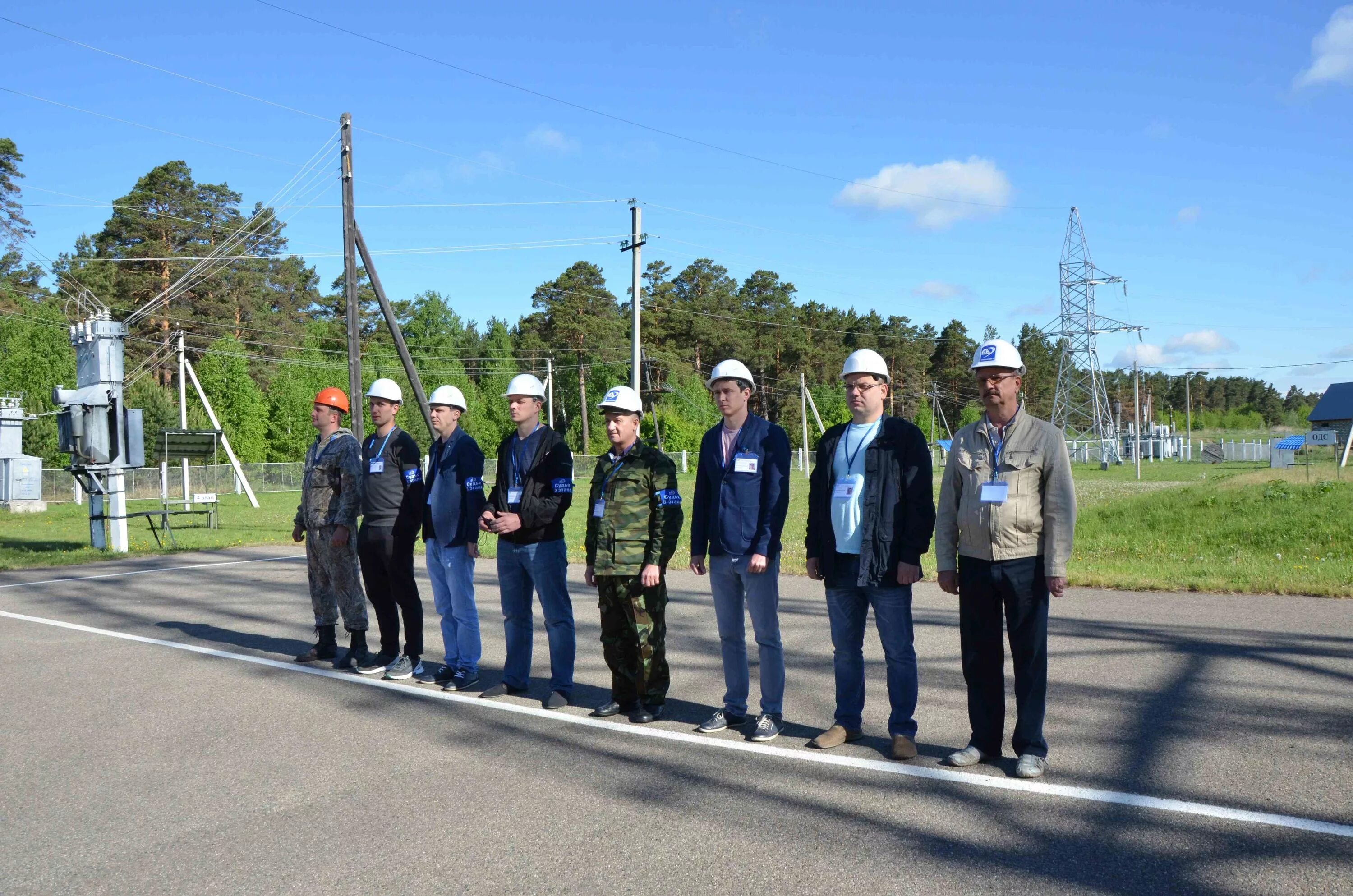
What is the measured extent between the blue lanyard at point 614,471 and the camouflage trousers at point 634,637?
1.75 ft

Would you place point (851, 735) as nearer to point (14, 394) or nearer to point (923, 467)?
point (923, 467)

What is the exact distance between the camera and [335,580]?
26.6ft

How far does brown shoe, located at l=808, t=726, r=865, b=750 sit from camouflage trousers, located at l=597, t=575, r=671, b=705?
1147 millimetres

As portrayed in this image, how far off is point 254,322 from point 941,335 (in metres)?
82.6

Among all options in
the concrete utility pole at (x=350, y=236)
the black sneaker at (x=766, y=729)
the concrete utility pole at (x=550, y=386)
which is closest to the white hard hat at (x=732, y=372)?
the black sneaker at (x=766, y=729)

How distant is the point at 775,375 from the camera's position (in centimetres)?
9525

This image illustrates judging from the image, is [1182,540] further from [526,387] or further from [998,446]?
[526,387]

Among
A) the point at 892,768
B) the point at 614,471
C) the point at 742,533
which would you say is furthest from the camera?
the point at 614,471

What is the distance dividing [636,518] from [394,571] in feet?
7.82

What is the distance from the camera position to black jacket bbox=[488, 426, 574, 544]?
22.1 ft

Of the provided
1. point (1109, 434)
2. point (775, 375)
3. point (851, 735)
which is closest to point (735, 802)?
point (851, 735)

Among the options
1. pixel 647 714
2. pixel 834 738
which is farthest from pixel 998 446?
pixel 647 714

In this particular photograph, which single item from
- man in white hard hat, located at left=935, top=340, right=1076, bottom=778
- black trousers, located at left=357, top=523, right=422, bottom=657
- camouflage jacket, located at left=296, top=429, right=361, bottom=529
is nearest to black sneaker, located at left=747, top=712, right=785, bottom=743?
man in white hard hat, located at left=935, top=340, right=1076, bottom=778

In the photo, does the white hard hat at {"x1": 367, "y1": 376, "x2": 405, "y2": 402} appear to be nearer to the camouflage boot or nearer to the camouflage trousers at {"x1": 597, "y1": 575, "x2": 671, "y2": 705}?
the camouflage boot
